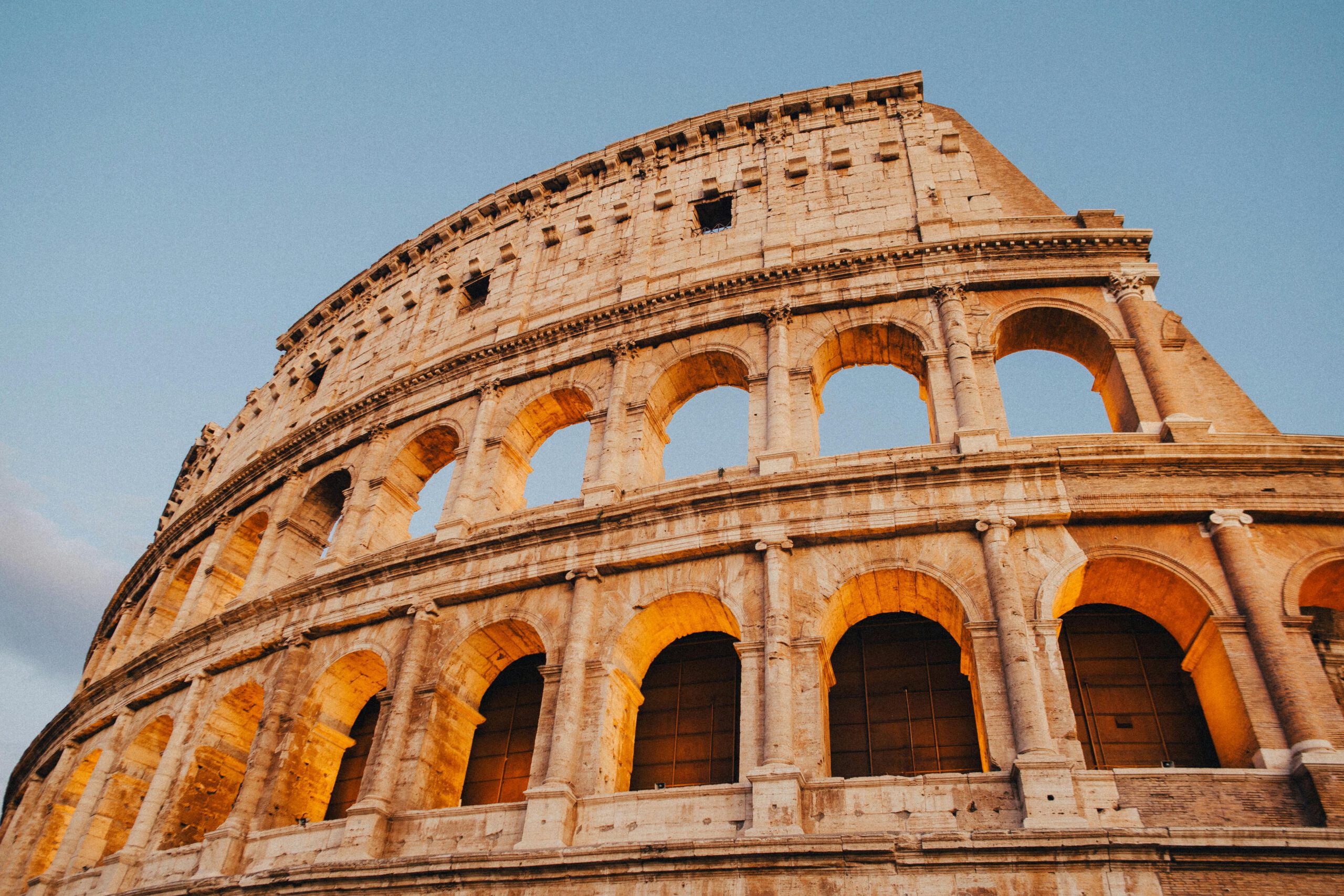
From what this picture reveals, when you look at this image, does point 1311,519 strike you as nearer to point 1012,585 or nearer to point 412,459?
point 1012,585

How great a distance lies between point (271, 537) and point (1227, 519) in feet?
51.5

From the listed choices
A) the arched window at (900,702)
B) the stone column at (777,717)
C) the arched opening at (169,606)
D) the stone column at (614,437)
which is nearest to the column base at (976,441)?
the arched window at (900,702)

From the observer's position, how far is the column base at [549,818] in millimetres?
9703

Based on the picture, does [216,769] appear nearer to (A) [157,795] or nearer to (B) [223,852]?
(A) [157,795]

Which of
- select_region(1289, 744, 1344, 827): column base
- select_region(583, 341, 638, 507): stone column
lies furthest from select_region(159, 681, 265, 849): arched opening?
select_region(1289, 744, 1344, 827): column base

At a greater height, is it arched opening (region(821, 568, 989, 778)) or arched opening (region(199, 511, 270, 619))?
arched opening (region(199, 511, 270, 619))

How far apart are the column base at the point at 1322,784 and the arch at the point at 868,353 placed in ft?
21.2

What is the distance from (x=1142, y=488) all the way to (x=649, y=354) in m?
7.50

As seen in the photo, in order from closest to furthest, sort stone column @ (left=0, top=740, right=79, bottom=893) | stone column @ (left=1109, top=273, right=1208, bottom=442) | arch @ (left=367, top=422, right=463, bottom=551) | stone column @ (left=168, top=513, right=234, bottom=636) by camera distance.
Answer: stone column @ (left=1109, top=273, right=1208, bottom=442) → arch @ (left=367, top=422, right=463, bottom=551) → stone column @ (left=0, top=740, right=79, bottom=893) → stone column @ (left=168, top=513, right=234, bottom=636)

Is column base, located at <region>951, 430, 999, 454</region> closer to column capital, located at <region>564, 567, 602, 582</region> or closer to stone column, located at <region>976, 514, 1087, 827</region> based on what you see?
stone column, located at <region>976, 514, 1087, 827</region>

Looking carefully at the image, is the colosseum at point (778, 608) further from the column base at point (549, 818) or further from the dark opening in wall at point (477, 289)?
the dark opening in wall at point (477, 289)


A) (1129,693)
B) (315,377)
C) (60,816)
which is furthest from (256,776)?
(315,377)

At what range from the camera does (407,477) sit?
16.4m

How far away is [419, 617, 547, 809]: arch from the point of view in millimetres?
11500
